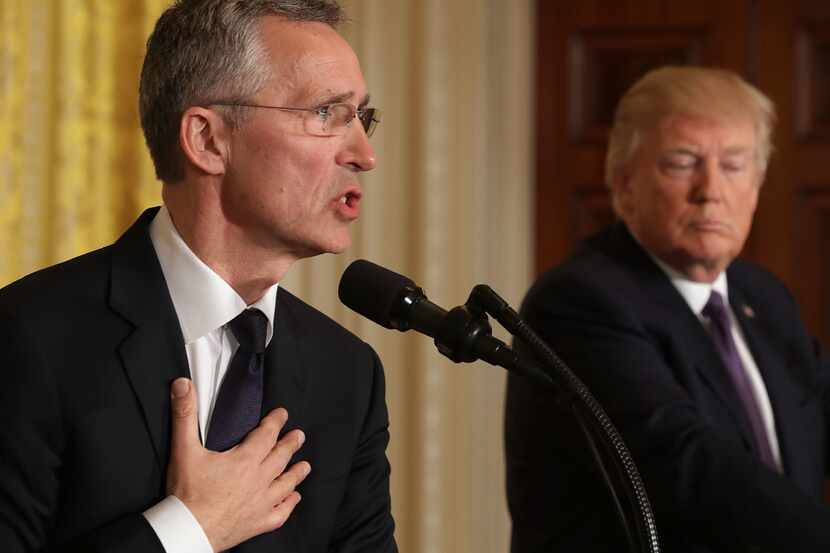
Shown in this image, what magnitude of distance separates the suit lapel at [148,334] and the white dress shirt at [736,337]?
1.18 metres

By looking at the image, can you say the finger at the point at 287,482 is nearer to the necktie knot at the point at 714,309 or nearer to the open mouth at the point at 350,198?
the open mouth at the point at 350,198

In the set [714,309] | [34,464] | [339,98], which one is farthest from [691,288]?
[34,464]

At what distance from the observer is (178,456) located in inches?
59.1

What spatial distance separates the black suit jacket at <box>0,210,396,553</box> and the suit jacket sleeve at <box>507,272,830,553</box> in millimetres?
620

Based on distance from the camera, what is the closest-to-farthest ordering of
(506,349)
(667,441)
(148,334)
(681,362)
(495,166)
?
1. (506,349)
2. (148,334)
3. (667,441)
4. (681,362)
5. (495,166)

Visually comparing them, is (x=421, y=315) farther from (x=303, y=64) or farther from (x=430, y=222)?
(x=430, y=222)

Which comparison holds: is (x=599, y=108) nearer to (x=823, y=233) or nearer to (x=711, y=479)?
(x=823, y=233)

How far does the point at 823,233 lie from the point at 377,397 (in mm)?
2354

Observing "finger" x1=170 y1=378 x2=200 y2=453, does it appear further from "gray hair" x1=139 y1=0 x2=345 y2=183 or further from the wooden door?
the wooden door

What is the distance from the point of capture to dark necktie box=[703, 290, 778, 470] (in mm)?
2344

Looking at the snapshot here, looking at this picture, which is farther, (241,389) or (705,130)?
(705,130)

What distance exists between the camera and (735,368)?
2393mm

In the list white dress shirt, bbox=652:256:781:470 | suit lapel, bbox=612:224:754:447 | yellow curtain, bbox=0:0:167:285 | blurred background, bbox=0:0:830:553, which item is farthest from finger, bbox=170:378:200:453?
blurred background, bbox=0:0:830:553

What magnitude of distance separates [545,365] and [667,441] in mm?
843
